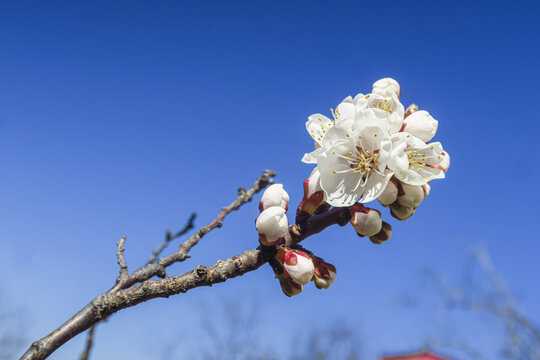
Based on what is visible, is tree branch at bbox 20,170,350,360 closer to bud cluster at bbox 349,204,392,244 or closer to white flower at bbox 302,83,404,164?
bud cluster at bbox 349,204,392,244

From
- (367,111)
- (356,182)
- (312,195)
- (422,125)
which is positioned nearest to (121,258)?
(312,195)

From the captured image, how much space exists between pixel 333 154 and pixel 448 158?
1.18 feet

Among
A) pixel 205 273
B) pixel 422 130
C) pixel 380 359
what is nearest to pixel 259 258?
pixel 205 273

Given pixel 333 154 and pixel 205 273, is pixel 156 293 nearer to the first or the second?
pixel 205 273

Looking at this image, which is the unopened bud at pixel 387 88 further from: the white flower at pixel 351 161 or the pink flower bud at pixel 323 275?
the pink flower bud at pixel 323 275

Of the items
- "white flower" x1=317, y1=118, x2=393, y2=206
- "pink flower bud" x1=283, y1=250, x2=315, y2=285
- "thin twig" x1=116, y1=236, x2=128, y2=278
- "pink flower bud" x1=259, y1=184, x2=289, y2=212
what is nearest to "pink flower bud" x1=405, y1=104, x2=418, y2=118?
"white flower" x1=317, y1=118, x2=393, y2=206

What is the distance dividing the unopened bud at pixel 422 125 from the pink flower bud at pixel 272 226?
1.51 ft

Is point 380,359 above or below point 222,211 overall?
above

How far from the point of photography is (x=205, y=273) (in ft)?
3.68

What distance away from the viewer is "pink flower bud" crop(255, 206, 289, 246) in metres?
1.13

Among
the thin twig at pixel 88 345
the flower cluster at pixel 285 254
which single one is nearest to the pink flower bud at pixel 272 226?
the flower cluster at pixel 285 254

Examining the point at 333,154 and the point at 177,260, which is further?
the point at 177,260

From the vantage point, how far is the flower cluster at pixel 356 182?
114 cm

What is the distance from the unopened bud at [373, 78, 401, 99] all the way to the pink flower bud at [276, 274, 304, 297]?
619mm
